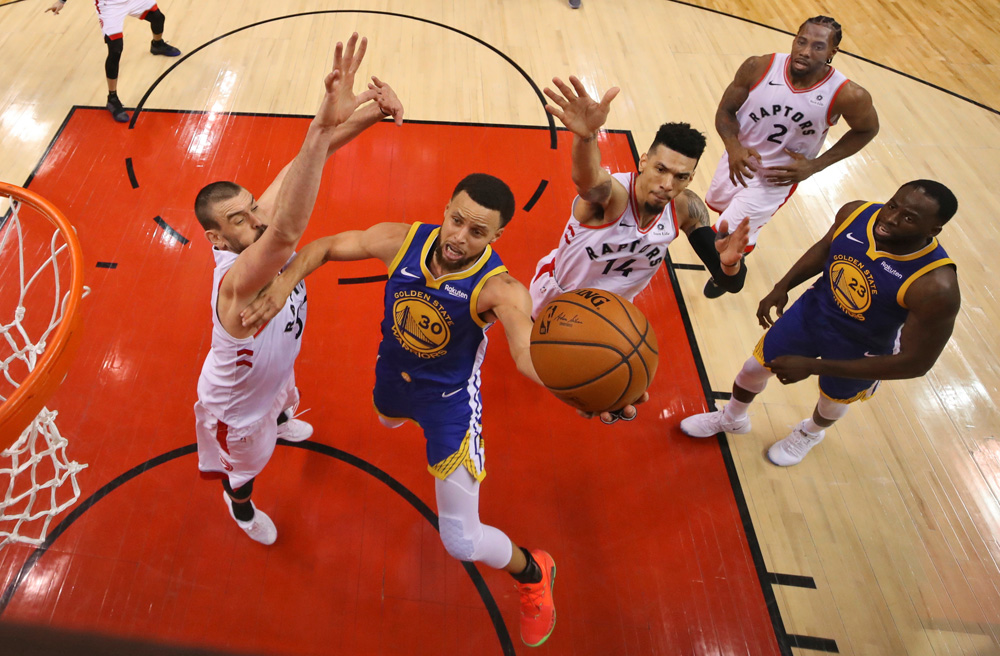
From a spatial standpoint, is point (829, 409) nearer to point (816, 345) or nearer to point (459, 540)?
point (816, 345)

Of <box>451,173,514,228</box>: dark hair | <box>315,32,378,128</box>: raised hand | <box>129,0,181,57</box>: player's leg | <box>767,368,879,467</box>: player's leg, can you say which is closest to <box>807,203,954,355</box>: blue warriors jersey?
<box>767,368,879,467</box>: player's leg

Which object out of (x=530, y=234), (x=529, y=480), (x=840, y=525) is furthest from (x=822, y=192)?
(x=529, y=480)

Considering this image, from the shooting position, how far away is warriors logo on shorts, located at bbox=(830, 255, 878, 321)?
293cm

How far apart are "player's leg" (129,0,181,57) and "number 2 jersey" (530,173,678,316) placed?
16.6 ft

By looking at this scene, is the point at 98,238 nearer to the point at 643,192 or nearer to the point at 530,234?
the point at 530,234

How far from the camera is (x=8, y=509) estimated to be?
3.33 m

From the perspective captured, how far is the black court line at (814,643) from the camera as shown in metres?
3.21

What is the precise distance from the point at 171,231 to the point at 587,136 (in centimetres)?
354

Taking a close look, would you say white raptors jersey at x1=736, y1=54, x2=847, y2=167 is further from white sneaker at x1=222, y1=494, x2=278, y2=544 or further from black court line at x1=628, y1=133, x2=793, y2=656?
white sneaker at x1=222, y1=494, x2=278, y2=544

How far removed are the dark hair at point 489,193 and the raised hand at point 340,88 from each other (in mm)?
566

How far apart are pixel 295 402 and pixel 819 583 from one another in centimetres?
313

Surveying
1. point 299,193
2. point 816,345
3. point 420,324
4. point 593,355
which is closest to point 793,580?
point 816,345

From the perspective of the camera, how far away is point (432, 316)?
275 centimetres

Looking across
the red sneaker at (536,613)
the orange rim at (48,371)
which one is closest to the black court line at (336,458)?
the red sneaker at (536,613)
